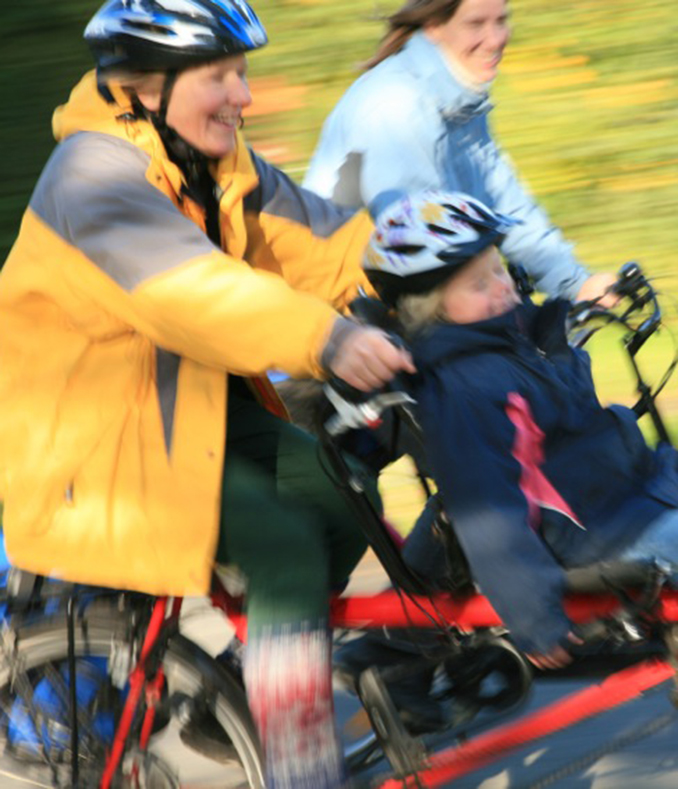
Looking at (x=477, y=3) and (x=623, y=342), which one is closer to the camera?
(x=623, y=342)

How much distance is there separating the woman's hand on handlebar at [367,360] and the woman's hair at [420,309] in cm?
32

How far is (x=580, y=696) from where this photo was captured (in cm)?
322

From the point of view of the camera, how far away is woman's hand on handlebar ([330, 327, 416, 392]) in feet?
8.95

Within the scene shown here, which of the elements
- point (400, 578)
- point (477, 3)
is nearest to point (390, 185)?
point (477, 3)

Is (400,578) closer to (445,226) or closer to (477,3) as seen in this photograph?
(445,226)

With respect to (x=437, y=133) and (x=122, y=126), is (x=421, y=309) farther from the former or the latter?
(x=437, y=133)

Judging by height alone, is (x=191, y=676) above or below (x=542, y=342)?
below

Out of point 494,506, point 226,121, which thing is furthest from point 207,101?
point 494,506

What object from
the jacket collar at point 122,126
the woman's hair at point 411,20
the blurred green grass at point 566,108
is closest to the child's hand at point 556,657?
the jacket collar at point 122,126

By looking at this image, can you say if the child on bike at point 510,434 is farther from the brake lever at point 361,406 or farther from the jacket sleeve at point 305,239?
the jacket sleeve at point 305,239

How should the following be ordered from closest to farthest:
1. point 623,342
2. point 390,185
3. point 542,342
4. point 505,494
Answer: point 505,494 < point 542,342 < point 623,342 < point 390,185

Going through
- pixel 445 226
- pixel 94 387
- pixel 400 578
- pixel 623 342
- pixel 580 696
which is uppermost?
pixel 445 226

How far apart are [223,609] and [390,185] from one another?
3.67ft

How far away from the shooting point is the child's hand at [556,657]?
116 inches
